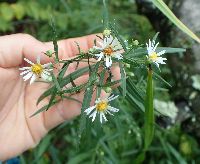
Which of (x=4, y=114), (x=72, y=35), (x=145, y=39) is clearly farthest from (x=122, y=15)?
(x=4, y=114)

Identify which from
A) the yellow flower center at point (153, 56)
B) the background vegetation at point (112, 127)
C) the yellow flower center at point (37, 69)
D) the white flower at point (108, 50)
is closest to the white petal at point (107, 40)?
the white flower at point (108, 50)

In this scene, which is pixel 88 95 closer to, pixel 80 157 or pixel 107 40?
pixel 107 40

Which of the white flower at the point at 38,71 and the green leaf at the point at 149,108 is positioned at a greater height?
the white flower at the point at 38,71

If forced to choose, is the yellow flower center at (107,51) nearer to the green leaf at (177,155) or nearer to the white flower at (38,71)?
the white flower at (38,71)

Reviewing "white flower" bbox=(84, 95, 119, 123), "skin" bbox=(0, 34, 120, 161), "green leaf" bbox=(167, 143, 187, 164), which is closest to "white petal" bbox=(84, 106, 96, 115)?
"white flower" bbox=(84, 95, 119, 123)

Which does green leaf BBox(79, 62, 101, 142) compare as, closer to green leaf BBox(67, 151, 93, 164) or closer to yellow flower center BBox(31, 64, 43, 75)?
yellow flower center BBox(31, 64, 43, 75)
